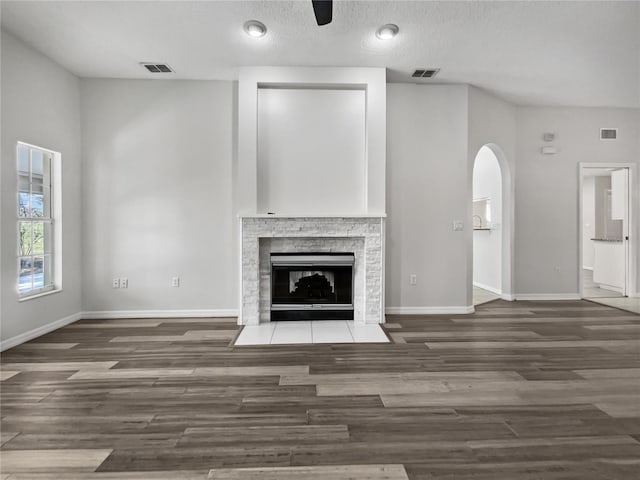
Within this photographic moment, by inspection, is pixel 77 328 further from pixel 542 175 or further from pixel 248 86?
pixel 542 175

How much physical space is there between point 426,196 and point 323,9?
2865 millimetres

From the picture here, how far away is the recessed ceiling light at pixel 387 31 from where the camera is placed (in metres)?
3.43

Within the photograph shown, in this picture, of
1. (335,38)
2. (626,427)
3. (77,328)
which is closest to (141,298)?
(77,328)

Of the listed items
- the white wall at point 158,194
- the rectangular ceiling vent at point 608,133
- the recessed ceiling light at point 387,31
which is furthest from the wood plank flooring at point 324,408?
the rectangular ceiling vent at point 608,133

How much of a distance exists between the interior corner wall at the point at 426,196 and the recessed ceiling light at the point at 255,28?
1867 millimetres

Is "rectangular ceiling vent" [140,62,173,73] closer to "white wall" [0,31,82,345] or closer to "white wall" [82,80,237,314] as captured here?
"white wall" [82,80,237,314]

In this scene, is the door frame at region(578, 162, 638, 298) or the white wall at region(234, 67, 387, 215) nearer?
the white wall at region(234, 67, 387, 215)

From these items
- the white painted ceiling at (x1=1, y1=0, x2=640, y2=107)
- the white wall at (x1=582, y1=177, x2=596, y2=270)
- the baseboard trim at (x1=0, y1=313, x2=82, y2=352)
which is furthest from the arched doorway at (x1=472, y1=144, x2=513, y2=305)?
the baseboard trim at (x1=0, y1=313, x2=82, y2=352)

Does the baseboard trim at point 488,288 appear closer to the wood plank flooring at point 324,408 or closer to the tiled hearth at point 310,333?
the wood plank flooring at point 324,408

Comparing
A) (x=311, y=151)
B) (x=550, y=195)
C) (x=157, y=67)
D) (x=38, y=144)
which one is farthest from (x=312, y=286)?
(x=550, y=195)

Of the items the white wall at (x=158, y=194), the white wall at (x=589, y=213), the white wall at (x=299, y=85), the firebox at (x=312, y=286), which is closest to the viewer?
the white wall at (x=299, y=85)

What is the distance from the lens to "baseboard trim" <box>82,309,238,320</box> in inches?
182

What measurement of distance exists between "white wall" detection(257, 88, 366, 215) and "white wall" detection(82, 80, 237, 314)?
1.75ft

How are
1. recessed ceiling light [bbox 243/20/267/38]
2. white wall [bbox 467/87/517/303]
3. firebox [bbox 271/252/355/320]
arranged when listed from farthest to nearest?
white wall [bbox 467/87/517/303] < firebox [bbox 271/252/355/320] < recessed ceiling light [bbox 243/20/267/38]
